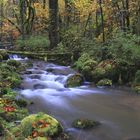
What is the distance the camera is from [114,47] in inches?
606

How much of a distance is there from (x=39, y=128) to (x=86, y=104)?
153 inches

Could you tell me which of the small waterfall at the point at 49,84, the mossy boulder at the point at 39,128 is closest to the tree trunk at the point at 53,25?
the small waterfall at the point at 49,84

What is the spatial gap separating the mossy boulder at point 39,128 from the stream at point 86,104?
631mm

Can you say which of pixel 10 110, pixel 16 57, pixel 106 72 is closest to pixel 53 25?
pixel 16 57

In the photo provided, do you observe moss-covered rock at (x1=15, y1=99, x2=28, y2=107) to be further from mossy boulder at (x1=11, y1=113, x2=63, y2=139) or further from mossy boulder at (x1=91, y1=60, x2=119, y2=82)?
mossy boulder at (x1=91, y1=60, x2=119, y2=82)

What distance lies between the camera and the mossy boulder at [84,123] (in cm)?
888

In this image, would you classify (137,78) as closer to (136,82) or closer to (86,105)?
(136,82)

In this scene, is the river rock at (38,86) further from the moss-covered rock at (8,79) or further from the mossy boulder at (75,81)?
the mossy boulder at (75,81)

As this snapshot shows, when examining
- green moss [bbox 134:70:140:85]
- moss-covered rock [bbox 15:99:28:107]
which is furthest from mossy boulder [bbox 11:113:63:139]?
green moss [bbox 134:70:140:85]

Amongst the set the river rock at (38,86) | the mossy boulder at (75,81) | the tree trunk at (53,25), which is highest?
the tree trunk at (53,25)

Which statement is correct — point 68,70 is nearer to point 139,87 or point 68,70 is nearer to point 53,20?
point 139,87

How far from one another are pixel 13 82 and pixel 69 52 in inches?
270

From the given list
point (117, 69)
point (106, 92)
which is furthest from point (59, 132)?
point (117, 69)

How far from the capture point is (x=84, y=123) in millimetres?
9023
